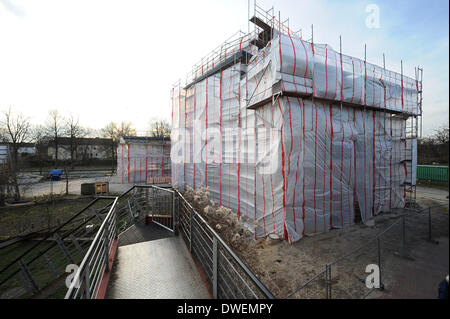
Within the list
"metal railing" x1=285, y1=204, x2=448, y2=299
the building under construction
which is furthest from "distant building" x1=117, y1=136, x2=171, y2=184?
"metal railing" x1=285, y1=204, x2=448, y2=299

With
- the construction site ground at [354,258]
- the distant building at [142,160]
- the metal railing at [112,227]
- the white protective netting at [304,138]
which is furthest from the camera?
the distant building at [142,160]

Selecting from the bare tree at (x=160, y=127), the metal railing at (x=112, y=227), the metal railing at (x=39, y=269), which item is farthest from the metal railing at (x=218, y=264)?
the bare tree at (x=160, y=127)

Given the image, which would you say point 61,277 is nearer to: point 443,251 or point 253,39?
point 443,251

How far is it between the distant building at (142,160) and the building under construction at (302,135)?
1138cm

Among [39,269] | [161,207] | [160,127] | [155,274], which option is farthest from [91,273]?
[160,127]

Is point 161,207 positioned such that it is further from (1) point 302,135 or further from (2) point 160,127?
(2) point 160,127

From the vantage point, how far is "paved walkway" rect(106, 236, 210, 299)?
248 centimetres

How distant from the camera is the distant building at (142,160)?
1864cm

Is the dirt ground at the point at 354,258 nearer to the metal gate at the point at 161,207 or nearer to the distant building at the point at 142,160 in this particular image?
the metal gate at the point at 161,207

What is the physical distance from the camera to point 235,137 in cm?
746

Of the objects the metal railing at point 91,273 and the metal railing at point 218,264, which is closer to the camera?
the metal railing at point 91,273

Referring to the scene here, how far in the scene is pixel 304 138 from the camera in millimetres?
5699

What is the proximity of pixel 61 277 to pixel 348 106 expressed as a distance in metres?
10.7

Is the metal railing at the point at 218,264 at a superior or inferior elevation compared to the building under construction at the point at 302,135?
inferior
